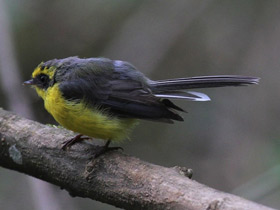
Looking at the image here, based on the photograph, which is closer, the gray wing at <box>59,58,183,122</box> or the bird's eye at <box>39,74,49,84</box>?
the gray wing at <box>59,58,183,122</box>

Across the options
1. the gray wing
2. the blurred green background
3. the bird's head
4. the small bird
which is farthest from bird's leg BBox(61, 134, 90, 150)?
the blurred green background

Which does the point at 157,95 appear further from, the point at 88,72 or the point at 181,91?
the point at 88,72

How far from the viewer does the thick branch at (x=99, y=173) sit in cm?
261

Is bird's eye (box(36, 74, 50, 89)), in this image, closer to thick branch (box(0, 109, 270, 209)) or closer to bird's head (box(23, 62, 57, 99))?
bird's head (box(23, 62, 57, 99))

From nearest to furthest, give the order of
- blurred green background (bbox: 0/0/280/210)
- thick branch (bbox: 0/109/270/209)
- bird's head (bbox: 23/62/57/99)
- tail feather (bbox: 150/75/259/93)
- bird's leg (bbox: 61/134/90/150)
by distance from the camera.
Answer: thick branch (bbox: 0/109/270/209) → bird's leg (bbox: 61/134/90/150) → tail feather (bbox: 150/75/259/93) → bird's head (bbox: 23/62/57/99) → blurred green background (bbox: 0/0/280/210)

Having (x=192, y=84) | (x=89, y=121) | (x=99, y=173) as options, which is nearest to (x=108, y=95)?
(x=89, y=121)

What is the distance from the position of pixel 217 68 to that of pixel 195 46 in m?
0.51

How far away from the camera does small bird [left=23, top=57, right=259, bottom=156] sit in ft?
12.0

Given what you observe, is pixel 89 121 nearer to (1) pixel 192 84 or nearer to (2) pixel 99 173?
(2) pixel 99 173

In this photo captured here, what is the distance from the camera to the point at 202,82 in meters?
3.77

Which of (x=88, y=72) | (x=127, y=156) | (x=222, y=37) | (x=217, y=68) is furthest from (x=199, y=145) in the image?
(x=127, y=156)

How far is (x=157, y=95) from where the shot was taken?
153 inches

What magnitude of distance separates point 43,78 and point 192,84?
1267 mm

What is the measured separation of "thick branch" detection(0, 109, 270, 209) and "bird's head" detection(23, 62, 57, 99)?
0.42 metres
